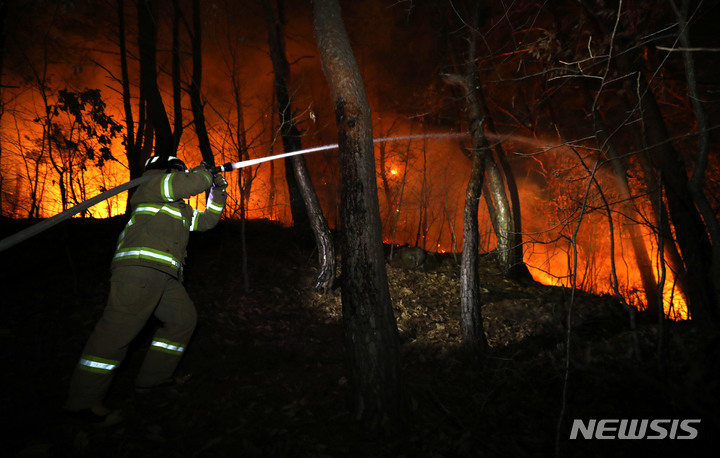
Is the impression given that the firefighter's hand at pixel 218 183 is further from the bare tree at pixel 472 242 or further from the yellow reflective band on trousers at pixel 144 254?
the bare tree at pixel 472 242

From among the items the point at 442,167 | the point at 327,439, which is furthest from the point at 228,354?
the point at 442,167

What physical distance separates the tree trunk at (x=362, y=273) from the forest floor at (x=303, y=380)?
36cm

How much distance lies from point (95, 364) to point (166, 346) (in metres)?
0.71

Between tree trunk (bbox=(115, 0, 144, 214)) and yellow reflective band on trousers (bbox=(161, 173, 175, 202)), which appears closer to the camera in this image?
yellow reflective band on trousers (bbox=(161, 173, 175, 202))

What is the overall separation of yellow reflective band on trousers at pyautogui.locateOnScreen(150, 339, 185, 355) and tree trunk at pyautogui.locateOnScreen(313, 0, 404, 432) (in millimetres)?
2028

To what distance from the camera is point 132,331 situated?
134 inches

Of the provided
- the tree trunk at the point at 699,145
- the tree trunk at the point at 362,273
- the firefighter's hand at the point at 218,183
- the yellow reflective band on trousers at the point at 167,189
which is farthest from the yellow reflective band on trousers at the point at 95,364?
the tree trunk at the point at 699,145

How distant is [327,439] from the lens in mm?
3312

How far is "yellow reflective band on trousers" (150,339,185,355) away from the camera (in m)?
3.80

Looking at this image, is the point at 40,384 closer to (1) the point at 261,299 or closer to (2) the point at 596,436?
(1) the point at 261,299

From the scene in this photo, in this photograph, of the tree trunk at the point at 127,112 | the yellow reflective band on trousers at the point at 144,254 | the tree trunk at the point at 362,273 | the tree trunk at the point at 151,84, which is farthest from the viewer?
the tree trunk at the point at 127,112

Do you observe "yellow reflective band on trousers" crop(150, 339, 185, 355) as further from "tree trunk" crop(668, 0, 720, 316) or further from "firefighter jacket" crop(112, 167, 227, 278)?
"tree trunk" crop(668, 0, 720, 316)

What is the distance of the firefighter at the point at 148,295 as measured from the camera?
319cm

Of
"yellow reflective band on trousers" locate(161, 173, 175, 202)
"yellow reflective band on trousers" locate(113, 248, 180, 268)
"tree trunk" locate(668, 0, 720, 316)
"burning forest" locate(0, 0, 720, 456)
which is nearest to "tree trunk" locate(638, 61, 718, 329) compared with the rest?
"burning forest" locate(0, 0, 720, 456)
